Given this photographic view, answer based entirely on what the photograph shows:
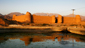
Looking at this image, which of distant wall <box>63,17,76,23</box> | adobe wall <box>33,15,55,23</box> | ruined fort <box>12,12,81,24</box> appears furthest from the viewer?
distant wall <box>63,17,76,23</box>

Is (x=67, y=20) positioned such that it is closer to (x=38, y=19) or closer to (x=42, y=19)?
(x=42, y=19)

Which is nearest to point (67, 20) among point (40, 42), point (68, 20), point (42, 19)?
point (68, 20)

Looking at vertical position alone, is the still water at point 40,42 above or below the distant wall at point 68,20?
below

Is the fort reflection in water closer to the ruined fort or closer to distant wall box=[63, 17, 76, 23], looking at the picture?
the ruined fort

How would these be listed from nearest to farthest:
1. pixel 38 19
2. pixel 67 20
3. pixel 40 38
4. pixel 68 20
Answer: pixel 40 38
pixel 38 19
pixel 67 20
pixel 68 20

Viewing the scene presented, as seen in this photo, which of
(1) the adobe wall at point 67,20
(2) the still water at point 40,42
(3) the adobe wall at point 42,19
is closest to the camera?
(2) the still water at point 40,42

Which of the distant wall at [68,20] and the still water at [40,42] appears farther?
the distant wall at [68,20]

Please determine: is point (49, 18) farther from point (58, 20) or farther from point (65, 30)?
point (65, 30)

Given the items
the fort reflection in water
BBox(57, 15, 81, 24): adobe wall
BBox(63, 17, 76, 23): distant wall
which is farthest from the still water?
BBox(63, 17, 76, 23): distant wall

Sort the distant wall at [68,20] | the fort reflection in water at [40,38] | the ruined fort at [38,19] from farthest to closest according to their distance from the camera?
the distant wall at [68,20], the ruined fort at [38,19], the fort reflection in water at [40,38]

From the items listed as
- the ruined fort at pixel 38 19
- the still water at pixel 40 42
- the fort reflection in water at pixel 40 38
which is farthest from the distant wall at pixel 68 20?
the still water at pixel 40 42

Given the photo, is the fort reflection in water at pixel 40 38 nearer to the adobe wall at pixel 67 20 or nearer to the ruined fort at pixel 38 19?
the ruined fort at pixel 38 19

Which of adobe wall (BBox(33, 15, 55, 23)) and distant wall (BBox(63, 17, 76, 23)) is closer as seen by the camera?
adobe wall (BBox(33, 15, 55, 23))

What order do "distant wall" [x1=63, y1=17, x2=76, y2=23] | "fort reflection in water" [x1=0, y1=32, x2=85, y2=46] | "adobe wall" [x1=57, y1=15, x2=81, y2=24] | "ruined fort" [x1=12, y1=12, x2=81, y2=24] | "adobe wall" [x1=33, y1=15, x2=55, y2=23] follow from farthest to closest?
"distant wall" [x1=63, y1=17, x2=76, y2=23] → "adobe wall" [x1=57, y1=15, x2=81, y2=24] → "adobe wall" [x1=33, y1=15, x2=55, y2=23] → "ruined fort" [x1=12, y1=12, x2=81, y2=24] → "fort reflection in water" [x1=0, y1=32, x2=85, y2=46]
